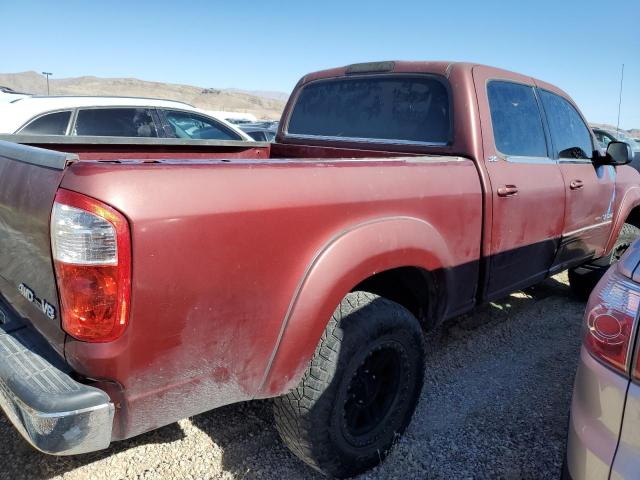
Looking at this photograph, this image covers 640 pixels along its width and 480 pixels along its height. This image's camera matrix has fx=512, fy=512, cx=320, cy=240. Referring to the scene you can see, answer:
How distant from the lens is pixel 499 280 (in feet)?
9.91

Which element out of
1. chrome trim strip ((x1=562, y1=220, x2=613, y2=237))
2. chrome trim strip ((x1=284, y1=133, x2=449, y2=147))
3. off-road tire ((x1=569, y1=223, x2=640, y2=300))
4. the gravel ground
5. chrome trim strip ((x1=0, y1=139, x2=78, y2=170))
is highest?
chrome trim strip ((x1=0, y1=139, x2=78, y2=170))

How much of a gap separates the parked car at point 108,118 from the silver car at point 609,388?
16.0 ft

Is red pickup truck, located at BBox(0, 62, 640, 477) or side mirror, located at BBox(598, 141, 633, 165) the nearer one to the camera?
red pickup truck, located at BBox(0, 62, 640, 477)

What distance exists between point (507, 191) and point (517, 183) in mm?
157

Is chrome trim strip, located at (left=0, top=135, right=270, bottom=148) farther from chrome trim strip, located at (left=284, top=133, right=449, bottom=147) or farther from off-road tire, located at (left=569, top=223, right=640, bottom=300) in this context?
off-road tire, located at (left=569, top=223, right=640, bottom=300)

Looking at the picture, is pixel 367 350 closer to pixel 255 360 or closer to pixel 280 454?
pixel 255 360

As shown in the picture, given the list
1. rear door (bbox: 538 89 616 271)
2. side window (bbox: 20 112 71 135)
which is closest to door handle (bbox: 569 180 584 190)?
rear door (bbox: 538 89 616 271)

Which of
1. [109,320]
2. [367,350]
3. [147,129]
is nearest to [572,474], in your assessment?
[367,350]

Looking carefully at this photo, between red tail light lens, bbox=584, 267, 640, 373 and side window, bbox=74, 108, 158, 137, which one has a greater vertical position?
side window, bbox=74, 108, 158, 137

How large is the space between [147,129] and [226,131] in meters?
1.09

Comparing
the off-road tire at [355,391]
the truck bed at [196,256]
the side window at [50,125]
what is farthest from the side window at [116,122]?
the off-road tire at [355,391]

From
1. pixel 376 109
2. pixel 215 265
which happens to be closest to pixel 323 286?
pixel 215 265

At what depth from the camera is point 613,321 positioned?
4.88 ft

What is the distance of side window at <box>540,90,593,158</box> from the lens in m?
3.60
